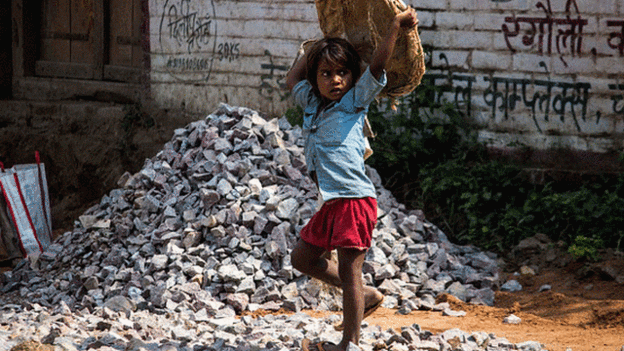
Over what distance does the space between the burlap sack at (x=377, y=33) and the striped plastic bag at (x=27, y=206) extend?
434 centimetres

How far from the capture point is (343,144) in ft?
12.0

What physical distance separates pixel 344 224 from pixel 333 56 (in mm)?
754

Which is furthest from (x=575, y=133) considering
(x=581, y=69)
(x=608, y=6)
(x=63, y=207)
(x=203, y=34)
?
(x=63, y=207)

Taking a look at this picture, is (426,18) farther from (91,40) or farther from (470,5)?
(91,40)

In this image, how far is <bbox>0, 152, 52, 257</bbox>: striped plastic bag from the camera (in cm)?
746

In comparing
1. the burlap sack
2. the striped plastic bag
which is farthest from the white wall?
the burlap sack

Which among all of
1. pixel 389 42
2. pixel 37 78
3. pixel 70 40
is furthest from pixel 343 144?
pixel 37 78

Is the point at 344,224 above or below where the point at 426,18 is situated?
below

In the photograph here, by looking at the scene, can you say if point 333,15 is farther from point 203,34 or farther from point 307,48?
point 203,34

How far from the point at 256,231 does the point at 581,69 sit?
9.92 ft

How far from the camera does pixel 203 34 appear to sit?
888 cm

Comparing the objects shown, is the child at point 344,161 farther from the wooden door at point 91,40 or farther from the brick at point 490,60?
the wooden door at point 91,40

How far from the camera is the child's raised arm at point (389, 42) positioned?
3.51 meters

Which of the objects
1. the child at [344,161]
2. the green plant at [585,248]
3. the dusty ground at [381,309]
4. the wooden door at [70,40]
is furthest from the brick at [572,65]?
the wooden door at [70,40]
